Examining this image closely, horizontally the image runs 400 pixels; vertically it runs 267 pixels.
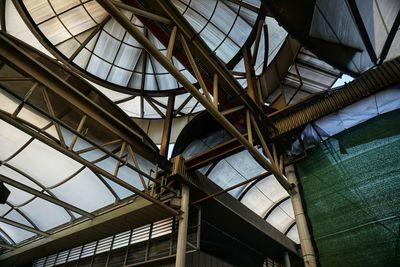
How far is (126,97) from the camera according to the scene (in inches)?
547

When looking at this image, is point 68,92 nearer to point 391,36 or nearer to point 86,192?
point 86,192

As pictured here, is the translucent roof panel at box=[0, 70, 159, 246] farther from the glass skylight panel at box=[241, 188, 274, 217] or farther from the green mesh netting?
the glass skylight panel at box=[241, 188, 274, 217]

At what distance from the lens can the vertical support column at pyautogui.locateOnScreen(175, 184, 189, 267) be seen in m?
7.89

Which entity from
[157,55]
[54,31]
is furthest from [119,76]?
[157,55]

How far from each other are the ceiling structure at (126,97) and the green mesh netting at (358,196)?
116 centimetres

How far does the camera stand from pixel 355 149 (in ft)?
26.3

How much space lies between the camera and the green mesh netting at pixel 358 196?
266 inches

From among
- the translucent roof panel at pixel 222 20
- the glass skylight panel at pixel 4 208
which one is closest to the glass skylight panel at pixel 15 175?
the glass skylight panel at pixel 4 208

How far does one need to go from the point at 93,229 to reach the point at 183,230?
4.44 meters

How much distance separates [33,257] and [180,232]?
9.79m

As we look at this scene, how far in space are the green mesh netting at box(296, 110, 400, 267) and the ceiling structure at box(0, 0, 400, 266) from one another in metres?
1.16

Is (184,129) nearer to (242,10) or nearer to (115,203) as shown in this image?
(115,203)

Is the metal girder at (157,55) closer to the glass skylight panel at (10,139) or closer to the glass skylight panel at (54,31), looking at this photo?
the glass skylight panel at (10,139)

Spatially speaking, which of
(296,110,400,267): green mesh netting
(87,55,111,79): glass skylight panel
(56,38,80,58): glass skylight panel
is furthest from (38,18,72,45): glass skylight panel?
(296,110,400,267): green mesh netting
